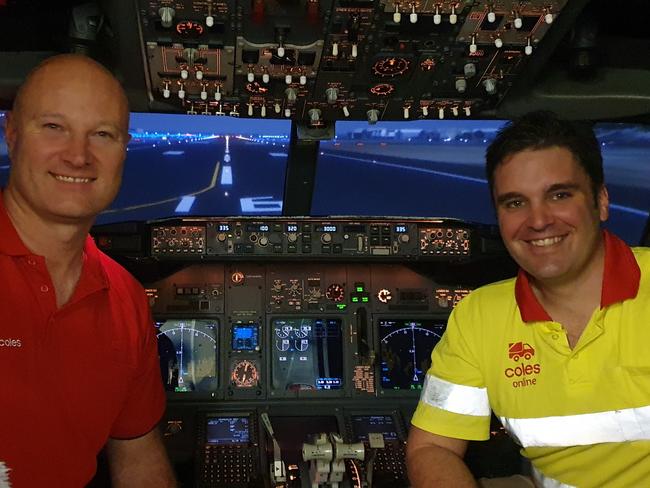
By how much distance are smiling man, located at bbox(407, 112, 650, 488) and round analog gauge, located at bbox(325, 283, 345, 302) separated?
58.2 inches

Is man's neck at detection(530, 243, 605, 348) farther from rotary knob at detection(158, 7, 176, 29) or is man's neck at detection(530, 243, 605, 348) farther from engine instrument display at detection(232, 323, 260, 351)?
engine instrument display at detection(232, 323, 260, 351)

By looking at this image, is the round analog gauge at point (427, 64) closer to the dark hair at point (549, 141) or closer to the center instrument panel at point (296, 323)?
the center instrument panel at point (296, 323)

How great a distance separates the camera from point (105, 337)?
A: 1.69 metres

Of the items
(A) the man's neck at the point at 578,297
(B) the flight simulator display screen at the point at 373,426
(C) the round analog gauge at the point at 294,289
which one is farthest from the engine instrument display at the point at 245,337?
(A) the man's neck at the point at 578,297

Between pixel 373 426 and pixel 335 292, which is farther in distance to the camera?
pixel 335 292

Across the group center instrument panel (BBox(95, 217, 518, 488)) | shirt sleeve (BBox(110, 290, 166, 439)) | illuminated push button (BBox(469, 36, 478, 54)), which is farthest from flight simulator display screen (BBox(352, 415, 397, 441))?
illuminated push button (BBox(469, 36, 478, 54))

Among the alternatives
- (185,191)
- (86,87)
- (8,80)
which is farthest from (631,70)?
(185,191)

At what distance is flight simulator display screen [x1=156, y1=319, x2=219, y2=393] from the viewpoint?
306 cm

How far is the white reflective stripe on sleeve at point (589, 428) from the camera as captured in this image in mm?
1503

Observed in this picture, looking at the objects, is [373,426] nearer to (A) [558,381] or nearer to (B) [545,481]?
(B) [545,481]

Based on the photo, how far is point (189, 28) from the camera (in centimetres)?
231

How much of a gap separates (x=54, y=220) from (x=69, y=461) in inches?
23.0

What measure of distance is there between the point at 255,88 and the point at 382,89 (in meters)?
0.54

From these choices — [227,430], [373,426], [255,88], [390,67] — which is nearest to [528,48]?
[390,67]
